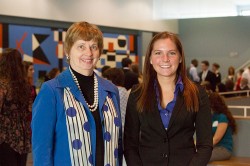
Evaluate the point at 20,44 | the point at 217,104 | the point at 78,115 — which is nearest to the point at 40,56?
the point at 20,44

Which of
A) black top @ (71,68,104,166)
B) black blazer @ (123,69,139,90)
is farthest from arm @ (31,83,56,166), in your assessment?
black blazer @ (123,69,139,90)

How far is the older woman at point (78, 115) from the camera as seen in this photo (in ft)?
7.91

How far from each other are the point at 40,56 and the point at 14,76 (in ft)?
25.6

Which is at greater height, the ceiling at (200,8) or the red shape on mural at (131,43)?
the ceiling at (200,8)

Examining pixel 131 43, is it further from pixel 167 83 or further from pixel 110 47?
pixel 167 83

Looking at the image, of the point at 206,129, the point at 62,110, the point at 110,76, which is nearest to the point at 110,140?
the point at 62,110

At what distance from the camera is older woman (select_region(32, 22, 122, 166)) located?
2410mm

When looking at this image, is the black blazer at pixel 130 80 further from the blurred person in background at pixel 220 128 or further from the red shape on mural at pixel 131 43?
the red shape on mural at pixel 131 43

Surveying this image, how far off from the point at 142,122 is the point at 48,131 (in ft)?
1.81

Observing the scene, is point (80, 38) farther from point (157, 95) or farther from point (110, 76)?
point (110, 76)

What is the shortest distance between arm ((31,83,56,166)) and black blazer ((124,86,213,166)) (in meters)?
0.48

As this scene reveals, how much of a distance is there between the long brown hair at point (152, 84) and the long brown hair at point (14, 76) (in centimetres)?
185

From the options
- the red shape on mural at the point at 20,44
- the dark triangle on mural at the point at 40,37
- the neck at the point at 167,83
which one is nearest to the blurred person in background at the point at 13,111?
the neck at the point at 167,83

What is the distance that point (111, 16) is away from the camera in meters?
14.4
